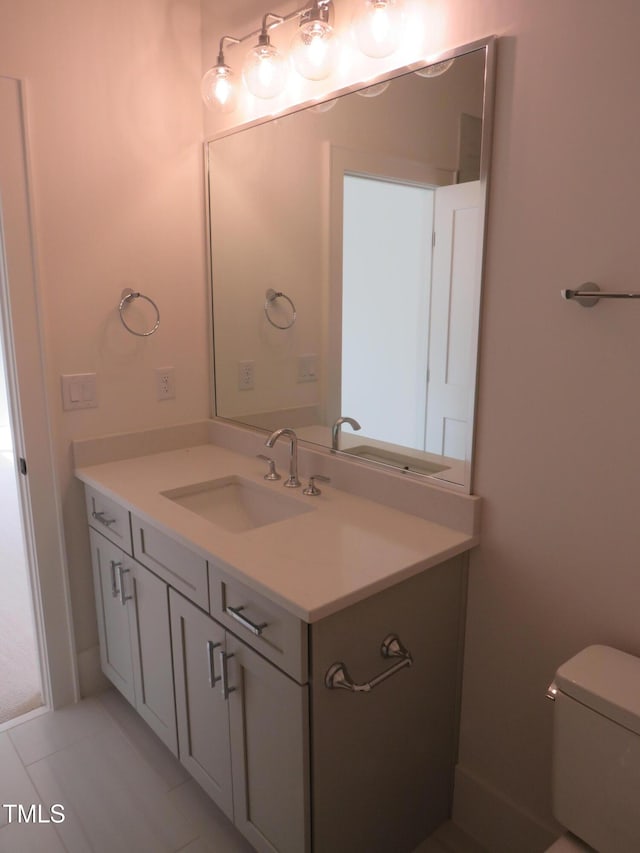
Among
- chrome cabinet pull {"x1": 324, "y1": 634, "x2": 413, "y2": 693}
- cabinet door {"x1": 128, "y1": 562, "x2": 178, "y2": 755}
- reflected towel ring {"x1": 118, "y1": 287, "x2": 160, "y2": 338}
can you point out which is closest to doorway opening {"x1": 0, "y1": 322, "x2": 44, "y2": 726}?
reflected towel ring {"x1": 118, "y1": 287, "x2": 160, "y2": 338}

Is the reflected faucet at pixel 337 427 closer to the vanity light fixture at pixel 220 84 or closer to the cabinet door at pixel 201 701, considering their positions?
the cabinet door at pixel 201 701

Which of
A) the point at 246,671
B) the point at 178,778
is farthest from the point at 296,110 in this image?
the point at 178,778

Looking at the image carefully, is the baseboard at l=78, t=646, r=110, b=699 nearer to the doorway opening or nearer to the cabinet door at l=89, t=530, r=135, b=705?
the cabinet door at l=89, t=530, r=135, b=705

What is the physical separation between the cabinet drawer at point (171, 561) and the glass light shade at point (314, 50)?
1367 mm

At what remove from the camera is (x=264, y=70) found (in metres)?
1.83

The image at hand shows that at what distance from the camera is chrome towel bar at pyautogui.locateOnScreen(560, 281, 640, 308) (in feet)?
3.92

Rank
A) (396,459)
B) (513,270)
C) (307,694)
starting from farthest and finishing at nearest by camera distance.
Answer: (396,459) → (513,270) → (307,694)

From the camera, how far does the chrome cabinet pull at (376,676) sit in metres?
1.28

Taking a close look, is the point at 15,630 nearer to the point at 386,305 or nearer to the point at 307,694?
the point at 307,694

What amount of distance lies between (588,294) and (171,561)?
1237mm

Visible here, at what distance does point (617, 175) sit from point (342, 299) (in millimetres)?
898

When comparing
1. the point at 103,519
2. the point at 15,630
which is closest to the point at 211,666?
the point at 103,519

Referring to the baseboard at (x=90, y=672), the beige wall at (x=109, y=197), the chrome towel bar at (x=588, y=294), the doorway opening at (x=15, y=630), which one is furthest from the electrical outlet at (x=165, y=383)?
the chrome towel bar at (x=588, y=294)

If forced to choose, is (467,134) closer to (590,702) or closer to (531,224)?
(531,224)
